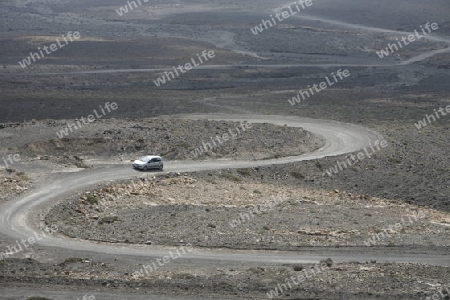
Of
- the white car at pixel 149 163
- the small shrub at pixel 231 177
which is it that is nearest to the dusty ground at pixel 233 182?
the small shrub at pixel 231 177

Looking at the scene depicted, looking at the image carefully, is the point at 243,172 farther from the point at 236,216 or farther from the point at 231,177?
the point at 236,216

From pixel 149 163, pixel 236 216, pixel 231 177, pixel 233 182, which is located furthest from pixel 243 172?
pixel 236 216

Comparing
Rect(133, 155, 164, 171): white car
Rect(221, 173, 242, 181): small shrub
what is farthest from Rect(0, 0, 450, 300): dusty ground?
Rect(133, 155, 164, 171): white car

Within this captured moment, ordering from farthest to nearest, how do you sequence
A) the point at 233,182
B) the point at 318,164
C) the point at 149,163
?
1. the point at 318,164
2. the point at 149,163
3. the point at 233,182

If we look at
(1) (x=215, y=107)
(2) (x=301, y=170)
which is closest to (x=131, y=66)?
(1) (x=215, y=107)

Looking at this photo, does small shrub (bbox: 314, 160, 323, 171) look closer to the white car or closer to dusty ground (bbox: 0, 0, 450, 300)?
dusty ground (bbox: 0, 0, 450, 300)

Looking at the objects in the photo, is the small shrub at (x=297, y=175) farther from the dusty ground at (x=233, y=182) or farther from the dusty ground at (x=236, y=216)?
the dusty ground at (x=236, y=216)

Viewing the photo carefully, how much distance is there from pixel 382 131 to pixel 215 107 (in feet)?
75.0

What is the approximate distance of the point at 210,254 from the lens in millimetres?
34188

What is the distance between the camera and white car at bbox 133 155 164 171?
4941 cm

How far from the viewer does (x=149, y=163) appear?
163ft

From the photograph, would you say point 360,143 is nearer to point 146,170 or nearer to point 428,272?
point 146,170

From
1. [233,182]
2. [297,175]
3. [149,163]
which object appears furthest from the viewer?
[297,175]

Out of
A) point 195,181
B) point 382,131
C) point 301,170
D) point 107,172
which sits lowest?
point 382,131
